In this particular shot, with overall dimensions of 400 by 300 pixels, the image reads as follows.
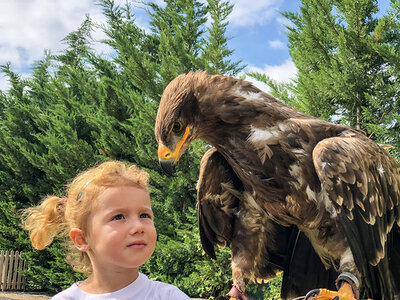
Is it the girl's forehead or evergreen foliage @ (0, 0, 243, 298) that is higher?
evergreen foliage @ (0, 0, 243, 298)

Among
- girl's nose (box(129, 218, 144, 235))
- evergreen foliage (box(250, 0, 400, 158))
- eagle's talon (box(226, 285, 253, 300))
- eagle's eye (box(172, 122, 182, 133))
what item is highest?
evergreen foliage (box(250, 0, 400, 158))

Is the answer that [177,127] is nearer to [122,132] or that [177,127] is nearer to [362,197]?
[362,197]

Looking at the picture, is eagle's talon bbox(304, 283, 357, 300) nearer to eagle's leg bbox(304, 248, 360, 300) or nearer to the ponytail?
eagle's leg bbox(304, 248, 360, 300)

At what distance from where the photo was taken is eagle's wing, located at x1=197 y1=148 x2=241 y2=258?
2168 millimetres

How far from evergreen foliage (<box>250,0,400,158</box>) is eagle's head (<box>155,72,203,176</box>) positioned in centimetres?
374

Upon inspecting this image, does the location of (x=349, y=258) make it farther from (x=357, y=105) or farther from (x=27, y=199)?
(x=27, y=199)

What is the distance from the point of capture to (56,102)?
36.6 ft

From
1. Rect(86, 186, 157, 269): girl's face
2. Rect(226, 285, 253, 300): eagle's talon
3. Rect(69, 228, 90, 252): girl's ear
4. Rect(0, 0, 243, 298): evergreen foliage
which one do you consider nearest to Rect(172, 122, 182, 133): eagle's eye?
Rect(86, 186, 157, 269): girl's face

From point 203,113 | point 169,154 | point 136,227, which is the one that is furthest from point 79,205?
point 203,113

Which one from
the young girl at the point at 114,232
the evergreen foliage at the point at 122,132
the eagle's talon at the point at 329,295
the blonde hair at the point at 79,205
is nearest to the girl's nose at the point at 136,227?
the young girl at the point at 114,232

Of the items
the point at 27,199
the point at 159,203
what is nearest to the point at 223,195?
the point at 159,203

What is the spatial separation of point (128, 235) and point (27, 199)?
11193mm

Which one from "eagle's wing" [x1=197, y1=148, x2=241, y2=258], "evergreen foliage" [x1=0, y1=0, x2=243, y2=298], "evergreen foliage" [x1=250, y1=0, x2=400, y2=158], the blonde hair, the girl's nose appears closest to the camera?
the girl's nose

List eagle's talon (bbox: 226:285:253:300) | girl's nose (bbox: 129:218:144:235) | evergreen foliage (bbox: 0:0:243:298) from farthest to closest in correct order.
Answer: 1. evergreen foliage (bbox: 0:0:243:298)
2. eagle's talon (bbox: 226:285:253:300)
3. girl's nose (bbox: 129:218:144:235)
